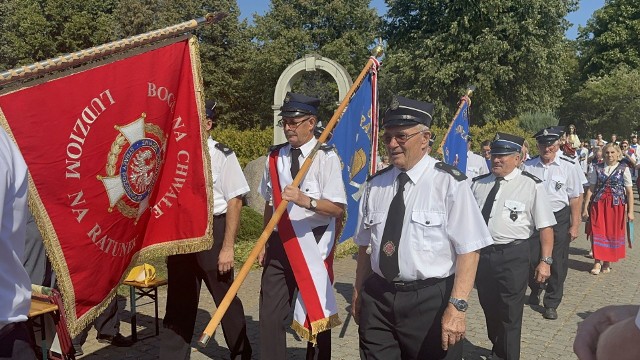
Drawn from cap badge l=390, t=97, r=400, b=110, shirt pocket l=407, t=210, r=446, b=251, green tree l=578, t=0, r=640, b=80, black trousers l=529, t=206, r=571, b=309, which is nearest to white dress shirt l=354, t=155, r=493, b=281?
shirt pocket l=407, t=210, r=446, b=251

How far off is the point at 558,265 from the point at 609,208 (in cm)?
329

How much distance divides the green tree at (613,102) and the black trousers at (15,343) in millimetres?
43566

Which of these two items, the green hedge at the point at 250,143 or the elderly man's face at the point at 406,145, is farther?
the green hedge at the point at 250,143

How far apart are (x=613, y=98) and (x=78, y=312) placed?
43.9 metres

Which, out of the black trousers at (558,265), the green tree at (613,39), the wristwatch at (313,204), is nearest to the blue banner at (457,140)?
the black trousers at (558,265)

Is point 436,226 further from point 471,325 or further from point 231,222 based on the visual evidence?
point 471,325

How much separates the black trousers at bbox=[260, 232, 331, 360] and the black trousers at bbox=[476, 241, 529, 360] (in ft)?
5.28

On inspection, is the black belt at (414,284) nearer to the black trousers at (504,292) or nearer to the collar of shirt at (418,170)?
the collar of shirt at (418,170)

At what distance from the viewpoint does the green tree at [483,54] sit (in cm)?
3148

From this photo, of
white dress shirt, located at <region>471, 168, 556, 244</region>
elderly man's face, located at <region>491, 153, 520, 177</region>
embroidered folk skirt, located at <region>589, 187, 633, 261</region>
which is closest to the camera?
white dress shirt, located at <region>471, 168, 556, 244</region>

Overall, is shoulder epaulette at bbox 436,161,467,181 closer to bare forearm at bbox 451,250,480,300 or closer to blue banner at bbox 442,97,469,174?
bare forearm at bbox 451,250,480,300

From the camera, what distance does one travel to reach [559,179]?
311 inches

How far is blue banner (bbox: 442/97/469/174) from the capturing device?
8.37 metres

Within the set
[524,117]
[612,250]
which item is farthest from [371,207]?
[524,117]
